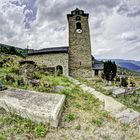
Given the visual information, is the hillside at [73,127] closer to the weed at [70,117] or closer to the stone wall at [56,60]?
the weed at [70,117]

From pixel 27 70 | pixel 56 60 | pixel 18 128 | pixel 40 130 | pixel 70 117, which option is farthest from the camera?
pixel 56 60

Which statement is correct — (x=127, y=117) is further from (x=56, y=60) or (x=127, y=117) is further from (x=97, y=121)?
(x=56, y=60)

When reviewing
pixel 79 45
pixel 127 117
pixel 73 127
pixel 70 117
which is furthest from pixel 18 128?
pixel 79 45

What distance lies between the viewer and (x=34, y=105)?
674 centimetres

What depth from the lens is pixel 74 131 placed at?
6230 mm

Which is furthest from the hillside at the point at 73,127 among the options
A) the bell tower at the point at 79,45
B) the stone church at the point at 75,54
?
the bell tower at the point at 79,45

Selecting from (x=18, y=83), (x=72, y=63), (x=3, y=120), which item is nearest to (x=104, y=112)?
(x=3, y=120)

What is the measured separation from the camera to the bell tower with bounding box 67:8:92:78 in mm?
31406

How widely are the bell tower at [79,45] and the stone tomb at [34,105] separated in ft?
76.2

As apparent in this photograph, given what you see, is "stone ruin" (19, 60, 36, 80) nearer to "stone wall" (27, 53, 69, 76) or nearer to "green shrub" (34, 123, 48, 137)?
"green shrub" (34, 123, 48, 137)

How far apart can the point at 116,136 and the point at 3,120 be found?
10.3 feet

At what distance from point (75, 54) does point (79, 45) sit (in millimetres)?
1378

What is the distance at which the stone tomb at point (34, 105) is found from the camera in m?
6.11

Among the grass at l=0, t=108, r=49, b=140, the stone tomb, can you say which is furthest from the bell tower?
the grass at l=0, t=108, r=49, b=140
